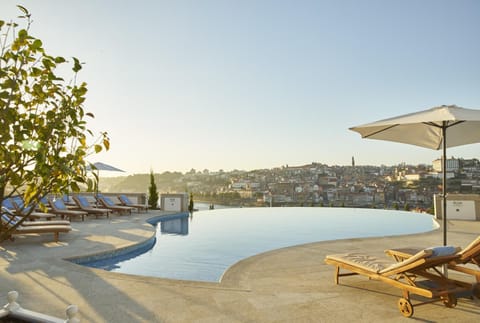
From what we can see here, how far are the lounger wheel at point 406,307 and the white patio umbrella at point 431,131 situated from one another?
192cm

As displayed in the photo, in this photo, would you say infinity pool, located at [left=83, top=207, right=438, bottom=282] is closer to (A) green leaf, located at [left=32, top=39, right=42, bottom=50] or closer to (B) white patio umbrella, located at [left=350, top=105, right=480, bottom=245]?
(B) white patio umbrella, located at [left=350, top=105, right=480, bottom=245]

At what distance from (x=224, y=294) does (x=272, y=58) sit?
11.9 metres

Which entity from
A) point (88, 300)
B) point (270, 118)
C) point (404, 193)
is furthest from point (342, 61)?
point (88, 300)

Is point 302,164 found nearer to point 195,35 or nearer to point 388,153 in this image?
point 388,153

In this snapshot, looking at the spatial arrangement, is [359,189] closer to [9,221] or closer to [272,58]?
[272,58]

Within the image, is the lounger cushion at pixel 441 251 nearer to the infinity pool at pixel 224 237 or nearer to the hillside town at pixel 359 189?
the infinity pool at pixel 224 237

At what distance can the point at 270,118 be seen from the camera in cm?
2131

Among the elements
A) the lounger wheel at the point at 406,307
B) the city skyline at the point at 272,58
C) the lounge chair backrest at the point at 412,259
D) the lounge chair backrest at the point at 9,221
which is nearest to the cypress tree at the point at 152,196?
the city skyline at the point at 272,58

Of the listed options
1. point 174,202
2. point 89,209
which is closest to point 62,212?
point 89,209

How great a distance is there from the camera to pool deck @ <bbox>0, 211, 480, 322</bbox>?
3.43 meters

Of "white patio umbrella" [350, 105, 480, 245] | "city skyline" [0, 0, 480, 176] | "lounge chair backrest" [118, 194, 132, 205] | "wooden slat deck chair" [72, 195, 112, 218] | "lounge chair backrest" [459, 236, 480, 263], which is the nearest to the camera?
"lounge chair backrest" [459, 236, 480, 263]

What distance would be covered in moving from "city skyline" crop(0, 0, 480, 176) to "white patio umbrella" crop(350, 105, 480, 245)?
146 centimetres

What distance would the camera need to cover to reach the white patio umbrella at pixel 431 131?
473cm

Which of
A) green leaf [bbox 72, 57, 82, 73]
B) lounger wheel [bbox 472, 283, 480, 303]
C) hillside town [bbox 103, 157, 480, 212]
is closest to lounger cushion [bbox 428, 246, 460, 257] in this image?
lounger wheel [bbox 472, 283, 480, 303]
